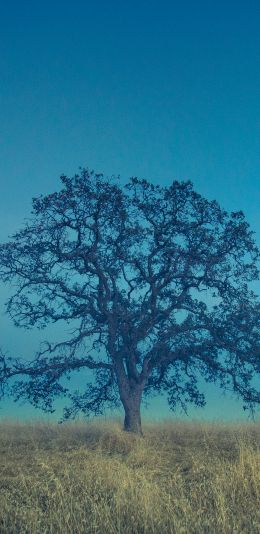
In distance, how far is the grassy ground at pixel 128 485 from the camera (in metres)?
9.67

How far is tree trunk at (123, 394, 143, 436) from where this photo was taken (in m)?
20.8

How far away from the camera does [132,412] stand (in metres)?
21.0

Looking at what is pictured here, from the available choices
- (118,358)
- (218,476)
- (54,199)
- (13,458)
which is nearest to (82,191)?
(54,199)

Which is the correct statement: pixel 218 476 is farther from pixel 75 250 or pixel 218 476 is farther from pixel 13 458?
pixel 75 250

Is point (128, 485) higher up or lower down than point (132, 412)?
lower down

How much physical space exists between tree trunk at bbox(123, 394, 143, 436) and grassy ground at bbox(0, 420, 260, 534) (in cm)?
106

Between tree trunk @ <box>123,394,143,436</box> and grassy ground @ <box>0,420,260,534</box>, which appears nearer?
grassy ground @ <box>0,420,260,534</box>

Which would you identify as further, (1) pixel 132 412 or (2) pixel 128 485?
(1) pixel 132 412

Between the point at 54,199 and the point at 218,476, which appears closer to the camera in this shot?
the point at 218,476

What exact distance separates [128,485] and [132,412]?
370 inches

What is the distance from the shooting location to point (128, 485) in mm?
11656

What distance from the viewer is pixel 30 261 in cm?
2188

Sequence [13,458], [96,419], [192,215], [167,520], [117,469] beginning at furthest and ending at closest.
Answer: [96,419] → [192,215] → [13,458] → [117,469] → [167,520]

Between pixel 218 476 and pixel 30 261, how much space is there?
12.0 m
